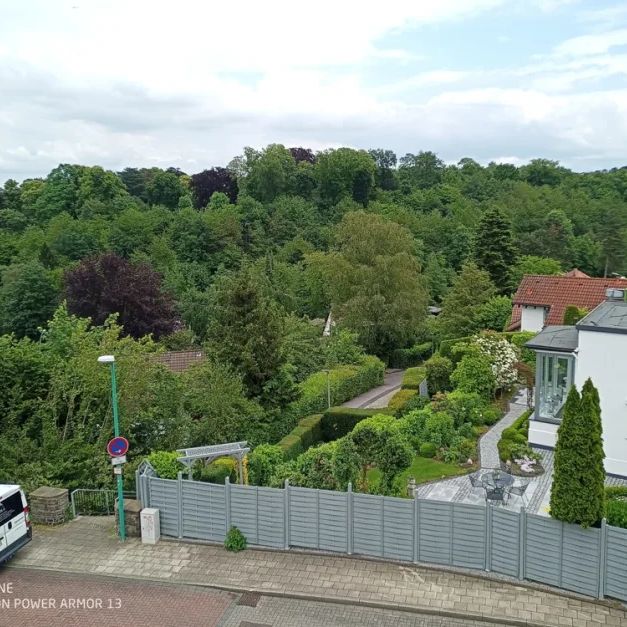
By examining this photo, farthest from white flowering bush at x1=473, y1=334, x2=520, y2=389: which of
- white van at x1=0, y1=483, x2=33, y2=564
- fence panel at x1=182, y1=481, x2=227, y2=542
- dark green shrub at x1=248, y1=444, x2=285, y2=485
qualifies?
white van at x1=0, y1=483, x2=33, y2=564

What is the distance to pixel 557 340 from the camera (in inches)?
728

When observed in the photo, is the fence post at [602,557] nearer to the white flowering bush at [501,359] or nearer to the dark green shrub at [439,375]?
the white flowering bush at [501,359]

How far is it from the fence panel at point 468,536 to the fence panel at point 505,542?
19cm

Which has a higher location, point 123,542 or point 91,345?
point 91,345

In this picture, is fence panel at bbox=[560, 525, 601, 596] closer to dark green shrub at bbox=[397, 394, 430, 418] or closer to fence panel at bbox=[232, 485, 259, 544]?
fence panel at bbox=[232, 485, 259, 544]

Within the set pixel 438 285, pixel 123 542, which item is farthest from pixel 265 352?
pixel 438 285

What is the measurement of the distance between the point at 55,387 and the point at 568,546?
1428cm

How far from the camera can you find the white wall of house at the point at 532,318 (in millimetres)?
34094

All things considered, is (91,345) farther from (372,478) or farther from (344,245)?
(344,245)

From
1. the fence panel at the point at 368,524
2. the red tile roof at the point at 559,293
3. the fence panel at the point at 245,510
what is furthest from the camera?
the red tile roof at the point at 559,293

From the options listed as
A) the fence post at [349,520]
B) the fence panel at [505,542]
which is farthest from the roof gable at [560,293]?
the fence post at [349,520]

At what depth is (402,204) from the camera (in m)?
78.7

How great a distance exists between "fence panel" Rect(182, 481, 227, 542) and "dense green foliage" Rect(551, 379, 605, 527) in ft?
22.4

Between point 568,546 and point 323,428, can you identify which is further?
point 323,428
